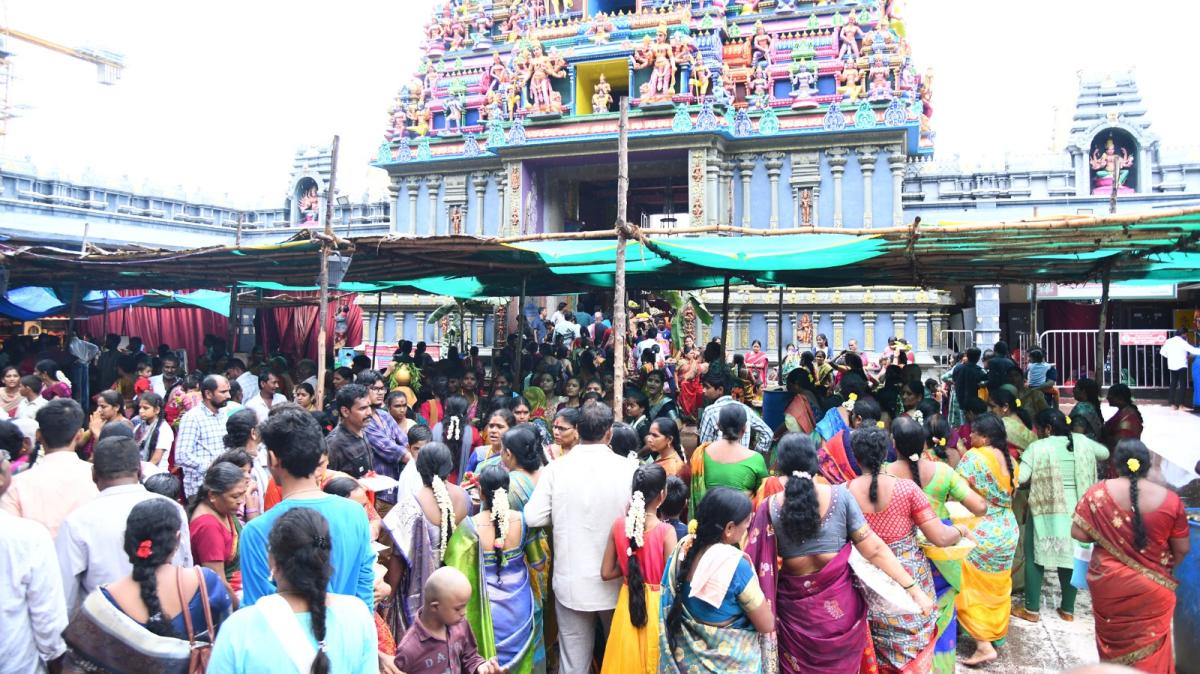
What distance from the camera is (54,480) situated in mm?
3865

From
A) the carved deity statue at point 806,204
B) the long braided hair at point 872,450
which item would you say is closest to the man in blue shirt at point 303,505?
the long braided hair at point 872,450

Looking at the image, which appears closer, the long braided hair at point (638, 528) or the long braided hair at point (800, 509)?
the long braided hair at point (800, 509)

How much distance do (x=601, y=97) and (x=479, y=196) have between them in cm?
442

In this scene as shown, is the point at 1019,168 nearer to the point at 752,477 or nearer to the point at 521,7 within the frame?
the point at 521,7

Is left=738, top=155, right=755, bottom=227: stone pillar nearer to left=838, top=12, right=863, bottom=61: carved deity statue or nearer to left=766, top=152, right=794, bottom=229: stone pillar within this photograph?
left=766, top=152, right=794, bottom=229: stone pillar

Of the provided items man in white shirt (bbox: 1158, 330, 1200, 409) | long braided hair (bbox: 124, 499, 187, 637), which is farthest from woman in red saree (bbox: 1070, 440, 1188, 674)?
man in white shirt (bbox: 1158, 330, 1200, 409)

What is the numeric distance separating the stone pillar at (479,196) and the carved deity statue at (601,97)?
3670 millimetres

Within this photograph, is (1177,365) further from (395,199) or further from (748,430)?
(395,199)

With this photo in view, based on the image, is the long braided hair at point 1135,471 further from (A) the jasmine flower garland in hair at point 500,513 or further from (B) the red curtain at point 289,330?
(B) the red curtain at point 289,330

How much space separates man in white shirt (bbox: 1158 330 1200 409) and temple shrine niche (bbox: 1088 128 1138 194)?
8.75 metres

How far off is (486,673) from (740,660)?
41.6 inches

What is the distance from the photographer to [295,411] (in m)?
3.10

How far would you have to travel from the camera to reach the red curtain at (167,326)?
65.9 ft

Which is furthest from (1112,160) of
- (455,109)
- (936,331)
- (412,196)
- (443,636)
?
(443,636)
